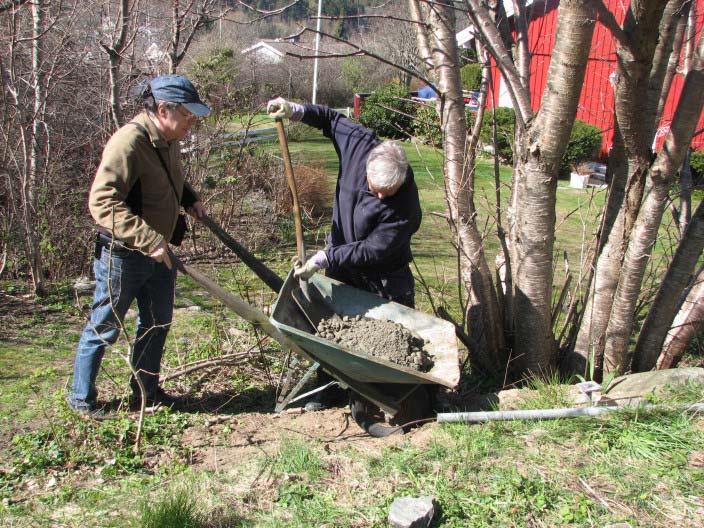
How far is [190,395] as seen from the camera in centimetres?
431

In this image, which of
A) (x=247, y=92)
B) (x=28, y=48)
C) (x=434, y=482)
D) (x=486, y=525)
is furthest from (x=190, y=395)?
(x=247, y=92)

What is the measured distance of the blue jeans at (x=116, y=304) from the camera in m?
3.55

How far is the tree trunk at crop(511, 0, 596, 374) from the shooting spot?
3324 millimetres

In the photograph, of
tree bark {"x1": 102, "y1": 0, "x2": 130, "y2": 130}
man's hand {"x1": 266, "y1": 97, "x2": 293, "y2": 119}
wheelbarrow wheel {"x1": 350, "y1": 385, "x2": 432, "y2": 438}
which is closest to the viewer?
wheelbarrow wheel {"x1": 350, "y1": 385, "x2": 432, "y2": 438}

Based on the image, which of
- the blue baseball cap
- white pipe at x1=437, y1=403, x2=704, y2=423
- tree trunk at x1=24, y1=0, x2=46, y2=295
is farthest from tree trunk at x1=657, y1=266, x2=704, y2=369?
tree trunk at x1=24, y1=0, x2=46, y2=295

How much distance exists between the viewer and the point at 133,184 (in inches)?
135

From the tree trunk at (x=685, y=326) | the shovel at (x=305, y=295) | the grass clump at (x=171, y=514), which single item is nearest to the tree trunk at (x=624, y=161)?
the tree trunk at (x=685, y=326)

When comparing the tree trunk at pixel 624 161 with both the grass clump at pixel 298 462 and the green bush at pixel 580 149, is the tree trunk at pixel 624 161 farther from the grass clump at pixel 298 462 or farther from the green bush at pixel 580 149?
the green bush at pixel 580 149

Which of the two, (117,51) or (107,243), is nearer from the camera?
(107,243)

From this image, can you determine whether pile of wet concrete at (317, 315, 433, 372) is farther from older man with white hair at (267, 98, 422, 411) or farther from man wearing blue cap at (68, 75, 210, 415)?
man wearing blue cap at (68, 75, 210, 415)

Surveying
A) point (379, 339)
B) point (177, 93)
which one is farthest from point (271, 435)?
point (177, 93)

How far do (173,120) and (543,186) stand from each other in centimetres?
205

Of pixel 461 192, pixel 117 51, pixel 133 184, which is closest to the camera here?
pixel 133 184

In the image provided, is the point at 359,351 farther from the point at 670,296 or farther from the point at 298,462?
the point at 670,296
